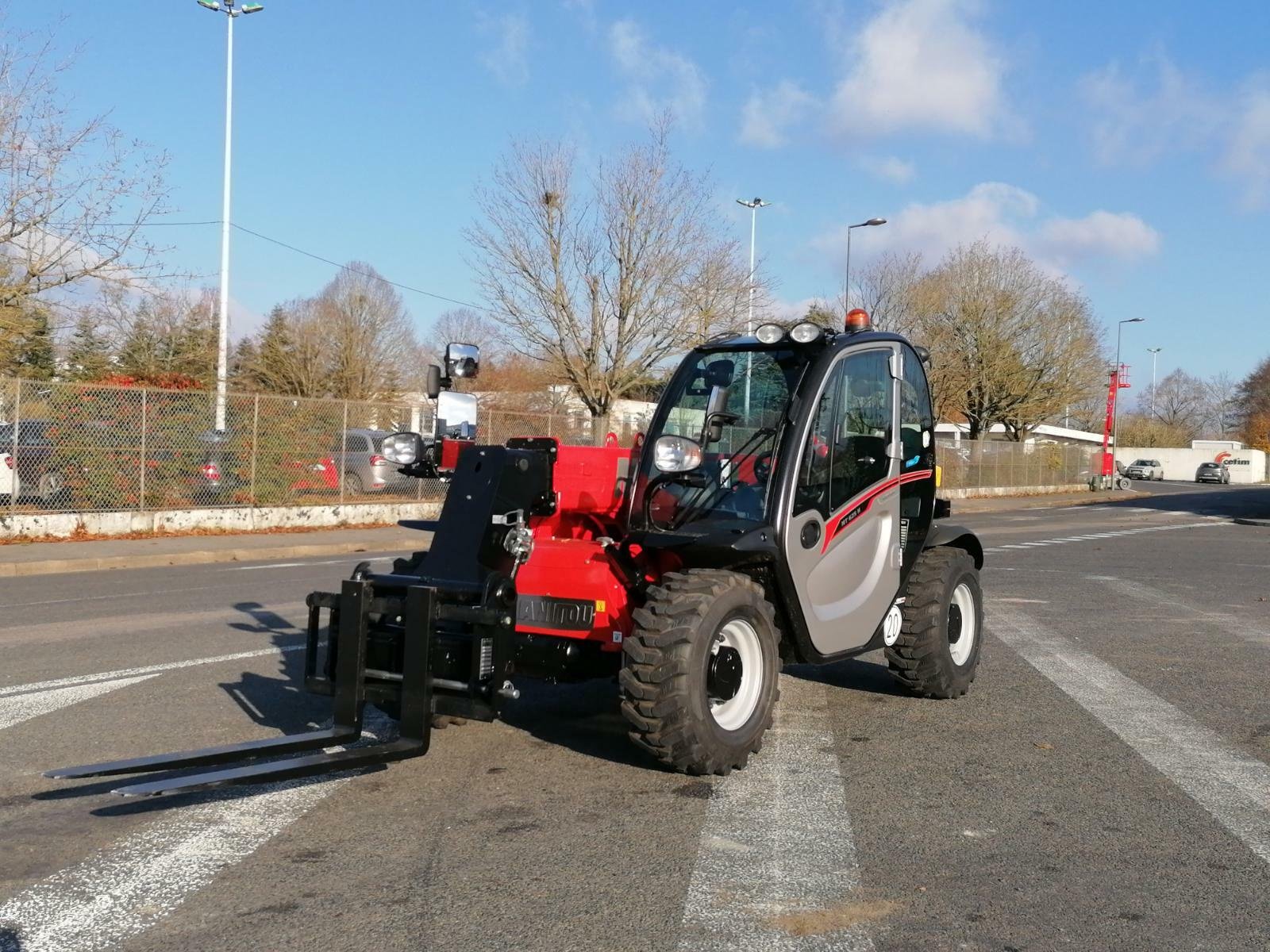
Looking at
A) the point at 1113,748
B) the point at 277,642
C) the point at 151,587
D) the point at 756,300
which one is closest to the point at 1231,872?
the point at 1113,748

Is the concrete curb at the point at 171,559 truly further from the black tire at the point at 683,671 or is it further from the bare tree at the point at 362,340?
the bare tree at the point at 362,340

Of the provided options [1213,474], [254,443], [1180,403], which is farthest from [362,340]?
[1180,403]

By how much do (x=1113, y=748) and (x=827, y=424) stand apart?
7.26ft

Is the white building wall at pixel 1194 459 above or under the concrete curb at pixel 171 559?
above

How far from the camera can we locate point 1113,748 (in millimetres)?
6105

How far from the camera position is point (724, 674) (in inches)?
214

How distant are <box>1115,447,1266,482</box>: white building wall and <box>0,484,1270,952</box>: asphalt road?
86.0m

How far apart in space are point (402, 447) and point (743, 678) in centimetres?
202

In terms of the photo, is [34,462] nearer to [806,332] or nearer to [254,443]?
[254,443]

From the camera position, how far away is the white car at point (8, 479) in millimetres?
16812

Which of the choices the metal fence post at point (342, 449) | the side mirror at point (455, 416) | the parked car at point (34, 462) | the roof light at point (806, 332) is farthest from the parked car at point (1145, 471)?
the side mirror at point (455, 416)

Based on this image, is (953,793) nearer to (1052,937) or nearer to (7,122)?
(1052,937)

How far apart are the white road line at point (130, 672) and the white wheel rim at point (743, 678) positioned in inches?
160

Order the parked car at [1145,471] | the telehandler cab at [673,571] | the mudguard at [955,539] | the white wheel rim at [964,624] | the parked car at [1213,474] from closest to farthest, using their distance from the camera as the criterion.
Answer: the telehandler cab at [673,571], the mudguard at [955,539], the white wheel rim at [964,624], the parked car at [1213,474], the parked car at [1145,471]
